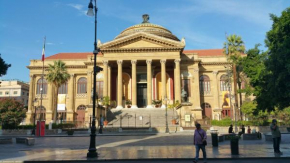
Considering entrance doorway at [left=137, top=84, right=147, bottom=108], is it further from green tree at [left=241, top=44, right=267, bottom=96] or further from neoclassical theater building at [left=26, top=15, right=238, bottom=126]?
green tree at [left=241, top=44, right=267, bottom=96]

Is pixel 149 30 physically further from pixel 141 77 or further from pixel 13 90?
pixel 13 90

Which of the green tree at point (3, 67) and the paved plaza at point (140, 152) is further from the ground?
the green tree at point (3, 67)

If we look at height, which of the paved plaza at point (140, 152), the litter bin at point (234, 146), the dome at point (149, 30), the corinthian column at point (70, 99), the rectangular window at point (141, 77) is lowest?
the paved plaza at point (140, 152)

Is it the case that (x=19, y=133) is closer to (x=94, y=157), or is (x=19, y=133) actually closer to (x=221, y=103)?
(x=94, y=157)

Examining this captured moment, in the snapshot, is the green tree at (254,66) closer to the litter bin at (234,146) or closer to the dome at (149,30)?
the litter bin at (234,146)

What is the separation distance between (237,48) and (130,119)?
64.2 ft

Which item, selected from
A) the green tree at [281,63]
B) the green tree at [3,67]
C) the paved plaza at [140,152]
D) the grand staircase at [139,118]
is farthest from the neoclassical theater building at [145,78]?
the paved plaza at [140,152]

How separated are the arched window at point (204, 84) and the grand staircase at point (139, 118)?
14005 mm

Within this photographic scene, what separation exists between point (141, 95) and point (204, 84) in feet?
45.4

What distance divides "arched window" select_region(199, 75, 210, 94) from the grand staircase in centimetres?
1401

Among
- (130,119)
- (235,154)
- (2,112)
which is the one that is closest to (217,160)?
(235,154)

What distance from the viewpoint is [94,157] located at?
1246 centimetres

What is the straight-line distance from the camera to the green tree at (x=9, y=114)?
37906mm

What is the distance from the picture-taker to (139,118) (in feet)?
134
